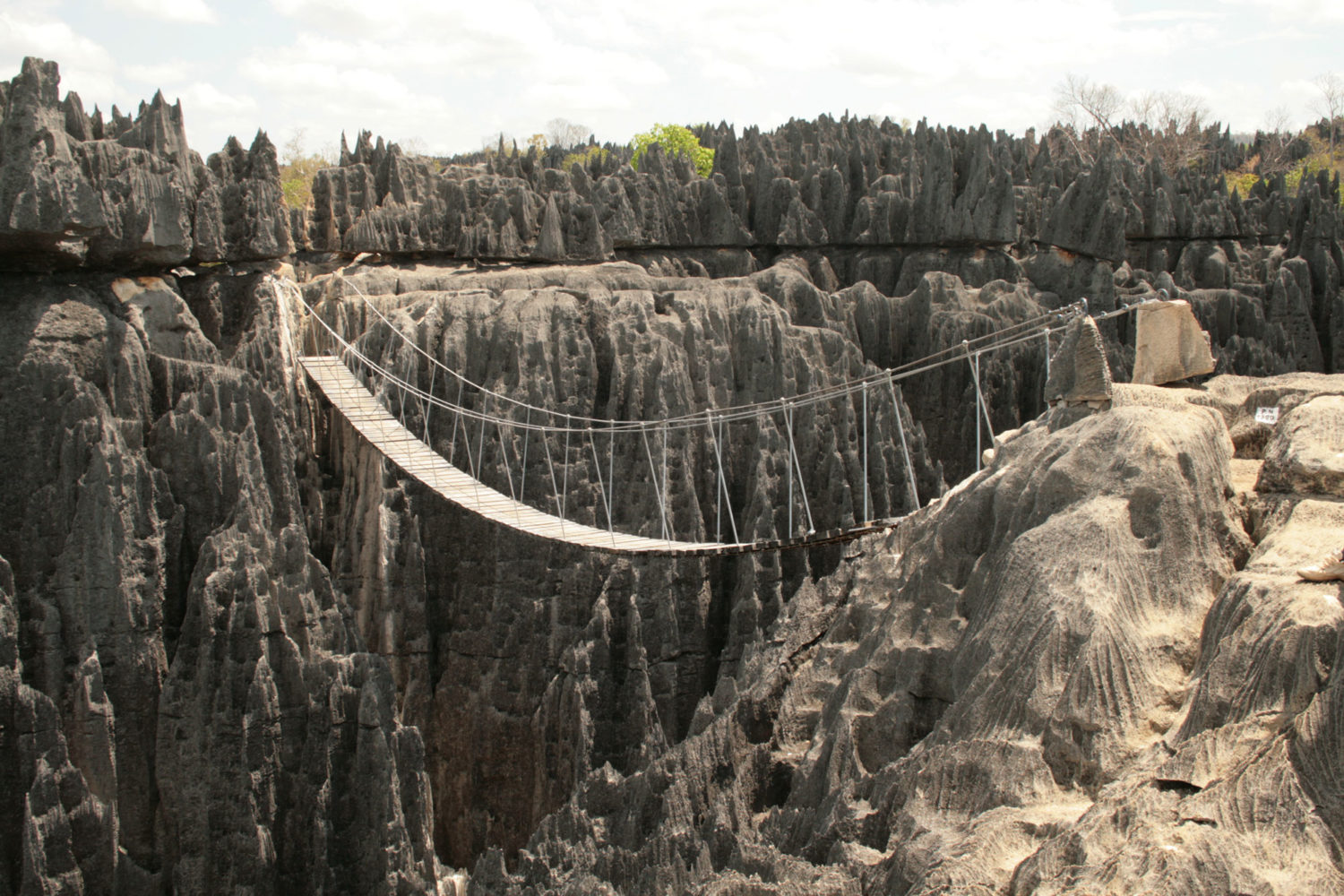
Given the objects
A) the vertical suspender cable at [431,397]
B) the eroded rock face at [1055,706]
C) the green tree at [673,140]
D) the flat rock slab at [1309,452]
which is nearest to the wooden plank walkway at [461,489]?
the vertical suspender cable at [431,397]

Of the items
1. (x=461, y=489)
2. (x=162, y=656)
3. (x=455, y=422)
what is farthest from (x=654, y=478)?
(x=162, y=656)

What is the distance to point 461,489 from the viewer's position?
13852 mm

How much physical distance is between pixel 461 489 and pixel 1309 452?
8957 mm

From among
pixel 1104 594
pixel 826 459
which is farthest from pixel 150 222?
pixel 1104 594

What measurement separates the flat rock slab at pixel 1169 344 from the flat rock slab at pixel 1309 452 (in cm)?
151

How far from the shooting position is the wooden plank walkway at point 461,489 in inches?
481

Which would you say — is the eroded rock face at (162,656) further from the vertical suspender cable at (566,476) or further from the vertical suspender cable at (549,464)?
the vertical suspender cable at (566,476)

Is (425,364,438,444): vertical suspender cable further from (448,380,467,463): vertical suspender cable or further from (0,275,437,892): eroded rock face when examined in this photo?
(0,275,437,892): eroded rock face

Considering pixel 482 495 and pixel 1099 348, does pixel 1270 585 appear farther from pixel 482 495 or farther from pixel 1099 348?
pixel 482 495

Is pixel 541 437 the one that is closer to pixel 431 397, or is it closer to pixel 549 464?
pixel 549 464

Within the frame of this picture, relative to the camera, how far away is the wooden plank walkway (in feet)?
40.1

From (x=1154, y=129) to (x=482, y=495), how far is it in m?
37.9

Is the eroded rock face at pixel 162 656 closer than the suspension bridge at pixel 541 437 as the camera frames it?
Yes

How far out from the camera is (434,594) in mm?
15445
